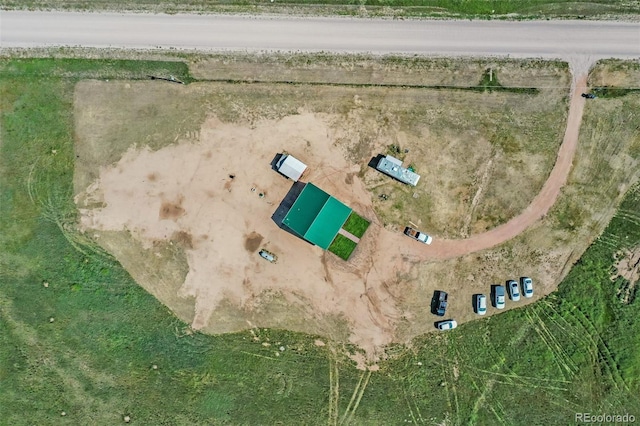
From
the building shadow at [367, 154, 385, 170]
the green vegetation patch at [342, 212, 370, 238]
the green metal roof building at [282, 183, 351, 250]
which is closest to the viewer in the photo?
the green metal roof building at [282, 183, 351, 250]

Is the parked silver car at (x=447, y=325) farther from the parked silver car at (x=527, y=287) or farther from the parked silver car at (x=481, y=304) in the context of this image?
the parked silver car at (x=527, y=287)

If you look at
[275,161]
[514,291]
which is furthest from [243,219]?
[514,291]

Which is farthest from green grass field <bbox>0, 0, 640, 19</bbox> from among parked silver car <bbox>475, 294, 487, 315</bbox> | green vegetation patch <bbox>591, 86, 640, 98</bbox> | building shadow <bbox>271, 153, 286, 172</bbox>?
parked silver car <bbox>475, 294, 487, 315</bbox>

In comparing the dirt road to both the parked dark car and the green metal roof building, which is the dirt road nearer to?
the green metal roof building

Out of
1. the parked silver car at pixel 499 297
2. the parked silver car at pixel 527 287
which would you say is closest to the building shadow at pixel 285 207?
the parked silver car at pixel 499 297

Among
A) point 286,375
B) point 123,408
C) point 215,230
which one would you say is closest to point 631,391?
point 286,375

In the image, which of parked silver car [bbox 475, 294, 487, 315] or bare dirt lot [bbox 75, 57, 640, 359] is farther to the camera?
bare dirt lot [bbox 75, 57, 640, 359]
